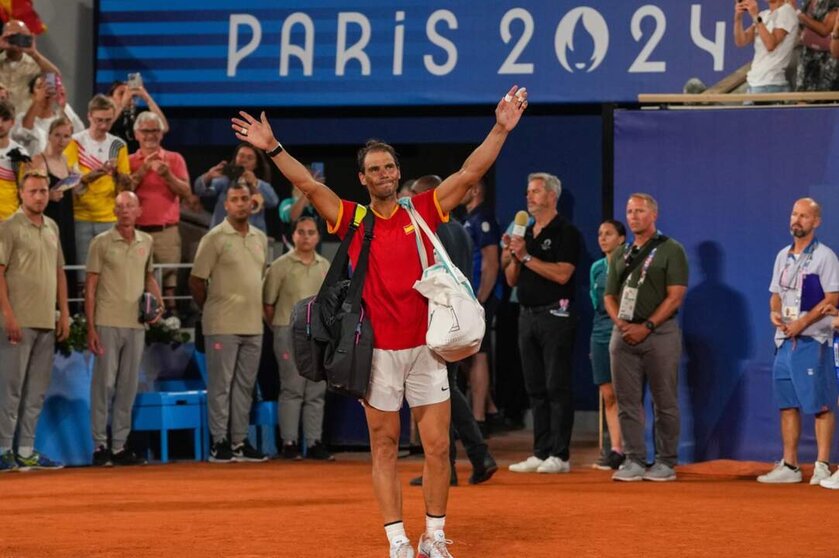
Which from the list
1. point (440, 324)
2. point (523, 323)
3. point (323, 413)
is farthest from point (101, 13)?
point (440, 324)

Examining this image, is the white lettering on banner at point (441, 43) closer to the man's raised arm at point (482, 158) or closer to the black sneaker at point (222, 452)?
the black sneaker at point (222, 452)

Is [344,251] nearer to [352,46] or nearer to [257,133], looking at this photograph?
[257,133]

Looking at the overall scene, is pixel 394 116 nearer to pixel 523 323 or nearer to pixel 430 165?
pixel 430 165

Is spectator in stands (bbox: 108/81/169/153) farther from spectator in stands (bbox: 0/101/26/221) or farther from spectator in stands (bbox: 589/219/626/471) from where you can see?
spectator in stands (bbox: 589/219/626/471)

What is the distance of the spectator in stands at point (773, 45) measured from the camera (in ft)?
40.5

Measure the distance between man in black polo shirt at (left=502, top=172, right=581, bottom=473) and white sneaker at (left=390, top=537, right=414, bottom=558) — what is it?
4.95 m

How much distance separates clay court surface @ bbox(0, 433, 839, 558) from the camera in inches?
285

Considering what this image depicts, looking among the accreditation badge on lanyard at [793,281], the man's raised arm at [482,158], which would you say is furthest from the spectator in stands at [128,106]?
the man's raised arm at [482,158]

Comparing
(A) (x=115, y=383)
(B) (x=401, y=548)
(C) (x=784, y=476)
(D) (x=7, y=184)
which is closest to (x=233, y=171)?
(D) (x=7, y=184)

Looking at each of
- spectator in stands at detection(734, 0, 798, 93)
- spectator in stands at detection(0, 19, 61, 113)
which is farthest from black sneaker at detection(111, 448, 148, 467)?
spectator in stands at detection(734, 0, 798, 93)

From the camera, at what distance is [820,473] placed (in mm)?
10500

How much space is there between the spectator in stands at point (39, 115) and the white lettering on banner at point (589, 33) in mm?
5003

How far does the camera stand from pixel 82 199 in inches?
508

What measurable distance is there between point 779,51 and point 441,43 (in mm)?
3609
